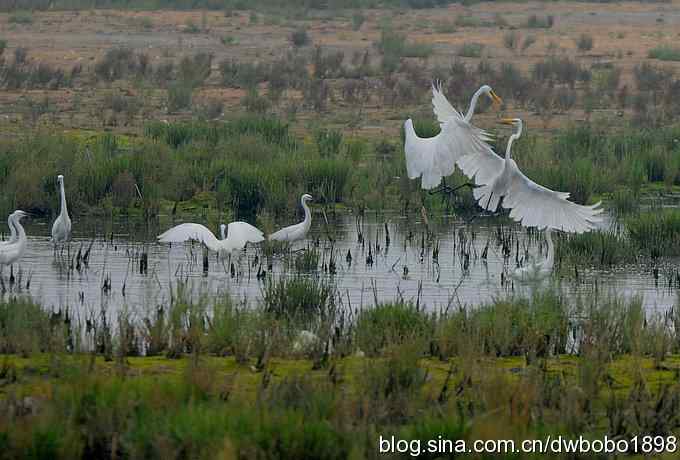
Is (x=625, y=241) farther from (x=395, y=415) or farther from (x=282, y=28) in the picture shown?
(x=282, y=28)

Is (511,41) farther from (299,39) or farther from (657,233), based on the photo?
(657,233)

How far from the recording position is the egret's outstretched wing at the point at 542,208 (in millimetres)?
12398

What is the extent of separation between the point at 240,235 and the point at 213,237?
0.87ft

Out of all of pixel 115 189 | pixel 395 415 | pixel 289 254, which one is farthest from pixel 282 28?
pixel 395 415

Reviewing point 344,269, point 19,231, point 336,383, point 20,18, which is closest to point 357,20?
point 20,18

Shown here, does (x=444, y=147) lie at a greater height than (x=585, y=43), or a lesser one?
lesser

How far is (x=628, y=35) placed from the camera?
4097 centimetres

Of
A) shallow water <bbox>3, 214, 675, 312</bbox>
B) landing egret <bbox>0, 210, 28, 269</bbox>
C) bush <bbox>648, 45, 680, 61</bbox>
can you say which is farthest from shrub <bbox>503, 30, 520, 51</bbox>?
landing egret <bbox>0, 210, 28, 269</bbox>

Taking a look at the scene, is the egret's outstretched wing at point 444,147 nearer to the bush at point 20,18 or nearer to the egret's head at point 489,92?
the egret's head at point 489,92

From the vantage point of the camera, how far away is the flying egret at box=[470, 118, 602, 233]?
12.4 m

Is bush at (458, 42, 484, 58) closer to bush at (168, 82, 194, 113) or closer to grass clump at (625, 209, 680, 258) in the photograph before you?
bush at (168, 82, 194, 113)

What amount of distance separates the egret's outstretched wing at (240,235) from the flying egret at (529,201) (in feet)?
7.70

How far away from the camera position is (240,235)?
12688mm

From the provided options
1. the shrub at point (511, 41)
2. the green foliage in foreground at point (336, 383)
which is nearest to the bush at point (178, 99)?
the shrub at point (511, 41)
